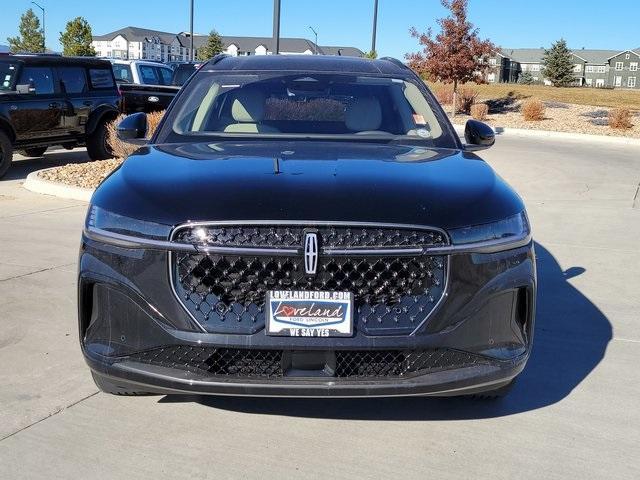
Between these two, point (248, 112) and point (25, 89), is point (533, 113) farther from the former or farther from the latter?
point (248, 112)

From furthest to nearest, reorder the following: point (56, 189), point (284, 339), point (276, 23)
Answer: point (276, 23)
point (56, 189)
point (284, 339)

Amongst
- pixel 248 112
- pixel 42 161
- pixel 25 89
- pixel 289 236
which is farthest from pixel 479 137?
pixel 42 161

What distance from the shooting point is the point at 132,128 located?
4.78m

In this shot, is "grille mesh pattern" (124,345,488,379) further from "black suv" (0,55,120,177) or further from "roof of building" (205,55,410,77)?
"black suv" (0,55,120,177)

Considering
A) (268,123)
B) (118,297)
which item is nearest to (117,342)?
(118,297)

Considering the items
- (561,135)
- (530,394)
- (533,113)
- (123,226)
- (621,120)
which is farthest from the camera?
(533,113)

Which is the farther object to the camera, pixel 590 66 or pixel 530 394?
pixel 590 66

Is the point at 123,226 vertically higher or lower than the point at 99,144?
higher

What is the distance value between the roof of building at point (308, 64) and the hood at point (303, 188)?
1.16m

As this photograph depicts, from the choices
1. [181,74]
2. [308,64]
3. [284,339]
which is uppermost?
[181,74]

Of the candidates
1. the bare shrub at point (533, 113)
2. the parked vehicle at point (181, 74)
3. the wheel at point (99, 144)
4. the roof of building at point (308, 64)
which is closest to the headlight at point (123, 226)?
the roof of building at point (308, 64)

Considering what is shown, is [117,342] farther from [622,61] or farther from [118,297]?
[622,61]

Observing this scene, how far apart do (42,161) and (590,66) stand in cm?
14909

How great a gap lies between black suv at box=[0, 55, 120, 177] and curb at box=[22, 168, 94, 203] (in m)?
0.98
